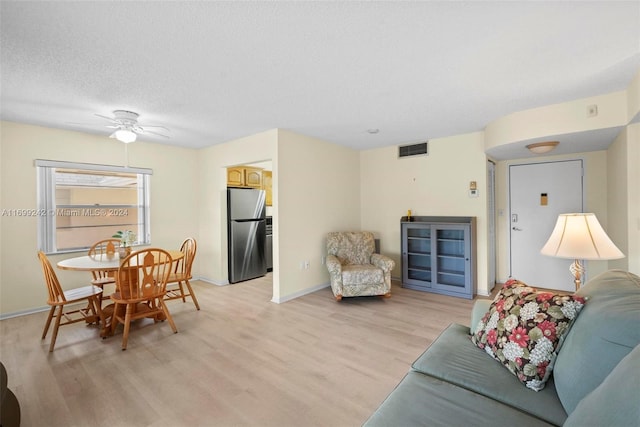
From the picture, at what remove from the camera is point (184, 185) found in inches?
193

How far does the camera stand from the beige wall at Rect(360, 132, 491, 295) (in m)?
4.04

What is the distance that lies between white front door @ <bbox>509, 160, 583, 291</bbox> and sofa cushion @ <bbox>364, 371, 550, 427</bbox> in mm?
3941

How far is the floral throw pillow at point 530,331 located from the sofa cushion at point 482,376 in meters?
0.05

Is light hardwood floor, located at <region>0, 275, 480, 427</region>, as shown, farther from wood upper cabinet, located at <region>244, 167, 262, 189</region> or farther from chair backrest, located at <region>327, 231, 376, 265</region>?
wood upper cabinet, located at <region>244, 167, 262, 189</region>

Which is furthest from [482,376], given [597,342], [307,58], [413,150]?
[413,150]

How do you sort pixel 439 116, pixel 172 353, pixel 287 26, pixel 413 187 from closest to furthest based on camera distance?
pixel 287 26 < pixel 172 353 < pixel 439 116 < pixel 413 187

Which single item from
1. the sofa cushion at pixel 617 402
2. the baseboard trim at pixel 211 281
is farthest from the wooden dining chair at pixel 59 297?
the sofa cushion at pixel 617 402

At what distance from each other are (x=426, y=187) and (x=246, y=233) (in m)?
3.14

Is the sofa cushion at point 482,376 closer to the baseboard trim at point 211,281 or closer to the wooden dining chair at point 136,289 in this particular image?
the wooden dining chair at point 136,289

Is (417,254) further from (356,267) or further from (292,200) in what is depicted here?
(292,200)

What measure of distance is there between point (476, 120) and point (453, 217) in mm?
1454

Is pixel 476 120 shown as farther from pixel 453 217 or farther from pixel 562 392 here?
→ pixel 562 392

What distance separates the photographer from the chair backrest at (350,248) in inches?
A: 169

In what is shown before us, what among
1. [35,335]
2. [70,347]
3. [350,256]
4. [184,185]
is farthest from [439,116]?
[35,335]
